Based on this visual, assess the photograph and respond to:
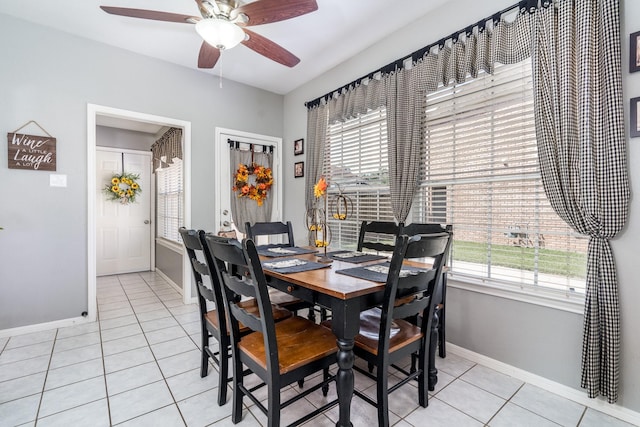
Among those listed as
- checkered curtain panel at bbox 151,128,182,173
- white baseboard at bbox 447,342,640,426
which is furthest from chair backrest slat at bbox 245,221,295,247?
checkered curtain panel at bbox 151,128,182,173

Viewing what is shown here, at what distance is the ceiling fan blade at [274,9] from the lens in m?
1.81

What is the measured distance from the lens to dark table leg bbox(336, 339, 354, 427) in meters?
1.29

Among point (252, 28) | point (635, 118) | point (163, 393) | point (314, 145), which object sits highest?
point (252, 28)

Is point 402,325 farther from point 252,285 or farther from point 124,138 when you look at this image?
point 124,138

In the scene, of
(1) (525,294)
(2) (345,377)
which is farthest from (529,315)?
(2) (345,377)

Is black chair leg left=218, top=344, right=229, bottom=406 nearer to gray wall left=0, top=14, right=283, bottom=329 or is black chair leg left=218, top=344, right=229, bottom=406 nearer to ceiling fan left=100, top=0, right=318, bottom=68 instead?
ceiling fan left=100, top=0, right=318, bottom=68

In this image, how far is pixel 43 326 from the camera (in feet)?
9.02

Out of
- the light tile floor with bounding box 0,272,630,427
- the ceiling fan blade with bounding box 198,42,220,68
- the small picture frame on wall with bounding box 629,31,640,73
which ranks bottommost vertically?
the light tile floor with bounding box 0,272,630,427

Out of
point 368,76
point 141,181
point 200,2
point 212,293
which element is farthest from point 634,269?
point 141,181

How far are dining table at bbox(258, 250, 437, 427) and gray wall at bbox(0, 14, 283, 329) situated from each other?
8.54 ft

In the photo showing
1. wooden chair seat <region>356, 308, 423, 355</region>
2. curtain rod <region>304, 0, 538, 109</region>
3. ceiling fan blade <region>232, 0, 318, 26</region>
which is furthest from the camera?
curtain rod <region>304, 0, 538, 109</region>

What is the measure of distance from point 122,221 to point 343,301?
5.07m

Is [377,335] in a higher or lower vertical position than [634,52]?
lower

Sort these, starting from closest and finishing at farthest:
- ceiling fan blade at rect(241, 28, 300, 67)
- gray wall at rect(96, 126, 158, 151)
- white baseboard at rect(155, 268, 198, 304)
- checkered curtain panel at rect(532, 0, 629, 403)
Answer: checkered curtain panel at rect(532, 0, 629, 403), ceiling fan blade at rect(241, 28, 300, 67), white baseboard at rect(155, 268, 198, 304), gray wall at rect(96, 126, 158, 151)
